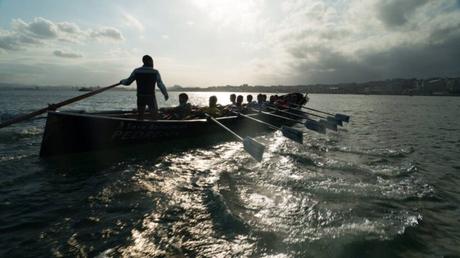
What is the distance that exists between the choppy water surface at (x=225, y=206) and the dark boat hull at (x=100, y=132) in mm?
462

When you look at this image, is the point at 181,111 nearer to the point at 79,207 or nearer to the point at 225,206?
the point at 79,207

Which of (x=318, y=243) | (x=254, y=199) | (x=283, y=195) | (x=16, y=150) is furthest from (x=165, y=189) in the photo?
(x=16, y=150)

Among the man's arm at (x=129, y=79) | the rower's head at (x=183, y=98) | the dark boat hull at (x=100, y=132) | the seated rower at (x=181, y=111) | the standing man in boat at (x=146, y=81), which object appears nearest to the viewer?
the dark boat hull at (x=100, y=132)

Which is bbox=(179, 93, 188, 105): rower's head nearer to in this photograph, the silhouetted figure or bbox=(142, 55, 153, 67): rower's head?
the silhouetted figure

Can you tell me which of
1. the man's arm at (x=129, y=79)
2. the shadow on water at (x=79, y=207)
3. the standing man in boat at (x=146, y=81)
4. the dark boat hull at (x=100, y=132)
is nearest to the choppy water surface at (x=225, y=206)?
the shadow on water at (x=79, y=207)

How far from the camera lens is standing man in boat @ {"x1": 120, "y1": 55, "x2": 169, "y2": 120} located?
983 centimetres

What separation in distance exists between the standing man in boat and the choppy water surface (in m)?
2.08

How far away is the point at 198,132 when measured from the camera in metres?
11.9

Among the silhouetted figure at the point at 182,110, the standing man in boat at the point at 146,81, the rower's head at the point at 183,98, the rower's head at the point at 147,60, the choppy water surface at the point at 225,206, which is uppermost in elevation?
the rower's head at the point at 147,60

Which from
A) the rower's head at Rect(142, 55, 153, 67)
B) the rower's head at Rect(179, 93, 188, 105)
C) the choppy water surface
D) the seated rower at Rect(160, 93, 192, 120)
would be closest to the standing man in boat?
the rower's head at Rect(142, 55, 153, 67)

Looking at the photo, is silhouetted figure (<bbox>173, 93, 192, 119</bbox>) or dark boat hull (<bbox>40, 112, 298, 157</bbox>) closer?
dark boat hull (<bbox>40, 112, 298, 157</bbox>)

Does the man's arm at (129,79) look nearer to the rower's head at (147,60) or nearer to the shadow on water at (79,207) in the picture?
the rower's head at (147,60)

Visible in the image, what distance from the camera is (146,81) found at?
32.8 ft

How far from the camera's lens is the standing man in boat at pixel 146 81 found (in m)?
9.83
